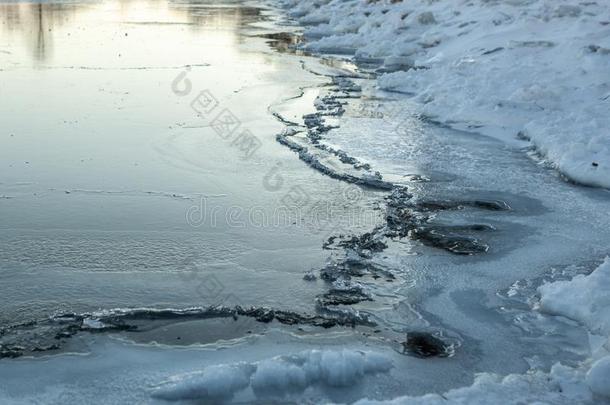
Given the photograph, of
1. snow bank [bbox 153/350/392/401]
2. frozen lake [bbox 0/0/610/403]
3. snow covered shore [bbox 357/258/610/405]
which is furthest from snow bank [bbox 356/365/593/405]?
snow bank [bbox 153/350/392/401]

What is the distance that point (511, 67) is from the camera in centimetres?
1307

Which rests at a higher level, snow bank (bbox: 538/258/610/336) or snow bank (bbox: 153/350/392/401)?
snow bank (bbox: 538/258/610/336)

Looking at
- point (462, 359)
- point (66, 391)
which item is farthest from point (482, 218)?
point (66, 391)

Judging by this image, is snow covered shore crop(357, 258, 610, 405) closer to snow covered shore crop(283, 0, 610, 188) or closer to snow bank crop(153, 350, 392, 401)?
snow bank crop(153, 350, 392, 401)

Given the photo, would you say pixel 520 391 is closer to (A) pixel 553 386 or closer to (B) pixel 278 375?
(A) pixel 553 386

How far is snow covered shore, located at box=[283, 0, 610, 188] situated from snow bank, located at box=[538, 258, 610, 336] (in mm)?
3098

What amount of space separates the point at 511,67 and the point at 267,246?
8.99 metres

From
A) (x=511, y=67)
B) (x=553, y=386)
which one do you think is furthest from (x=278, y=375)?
(x=511, y=67)

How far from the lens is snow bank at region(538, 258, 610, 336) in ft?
15.1

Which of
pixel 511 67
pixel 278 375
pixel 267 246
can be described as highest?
pixel 511 67

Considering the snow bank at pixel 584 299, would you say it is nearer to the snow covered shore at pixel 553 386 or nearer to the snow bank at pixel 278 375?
the snow covered shore at pixel 553 386

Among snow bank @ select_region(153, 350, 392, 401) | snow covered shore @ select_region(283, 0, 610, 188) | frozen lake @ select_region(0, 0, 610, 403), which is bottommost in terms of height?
snow bank @ select_region(153, 350, 392, 401)

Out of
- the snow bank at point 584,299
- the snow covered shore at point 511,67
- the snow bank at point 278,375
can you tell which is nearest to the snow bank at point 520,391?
the snow bank at point 278,375

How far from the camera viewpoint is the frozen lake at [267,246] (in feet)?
13.5
